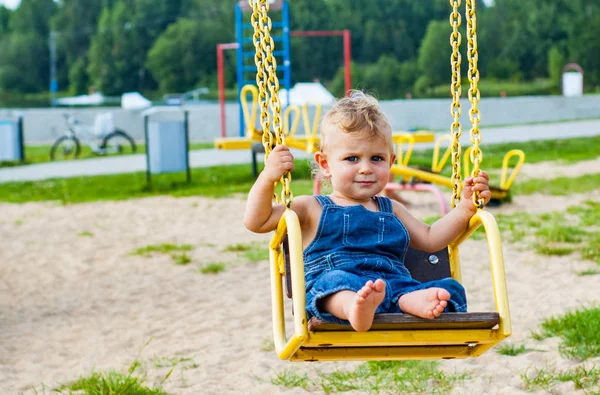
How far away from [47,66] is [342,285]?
234ft

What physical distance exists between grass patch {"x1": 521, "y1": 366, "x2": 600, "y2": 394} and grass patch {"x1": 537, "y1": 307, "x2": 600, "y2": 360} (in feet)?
0.77

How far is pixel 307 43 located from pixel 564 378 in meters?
52.2

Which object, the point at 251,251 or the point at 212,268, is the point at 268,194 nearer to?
the point at 212,268

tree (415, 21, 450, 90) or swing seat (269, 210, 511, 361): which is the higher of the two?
tree (415, 21, 450, 90)

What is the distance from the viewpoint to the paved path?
14253 millimetres

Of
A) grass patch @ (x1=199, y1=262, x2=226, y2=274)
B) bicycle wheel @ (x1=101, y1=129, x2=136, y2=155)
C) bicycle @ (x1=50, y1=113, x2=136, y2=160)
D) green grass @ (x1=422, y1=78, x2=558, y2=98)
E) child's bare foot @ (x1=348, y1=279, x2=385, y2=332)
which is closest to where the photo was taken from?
child's bare foot @ (x1=348, y1=279, x2=385, y2=332)

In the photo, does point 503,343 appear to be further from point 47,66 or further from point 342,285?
point 47,66

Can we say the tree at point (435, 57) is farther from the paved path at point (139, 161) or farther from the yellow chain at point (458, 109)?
the yellow chain at point (458, 109)

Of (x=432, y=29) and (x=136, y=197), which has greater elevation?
(x=432, y=29)

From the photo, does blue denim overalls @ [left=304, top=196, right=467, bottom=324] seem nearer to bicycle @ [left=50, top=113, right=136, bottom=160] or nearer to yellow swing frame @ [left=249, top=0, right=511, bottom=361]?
yellow swing frame @ [left=249, top=0, right=511, bottom=361]

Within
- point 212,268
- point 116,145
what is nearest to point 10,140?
point 116,145

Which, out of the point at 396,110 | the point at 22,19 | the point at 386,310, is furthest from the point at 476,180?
the point at 22,19

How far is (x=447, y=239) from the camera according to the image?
301 cm

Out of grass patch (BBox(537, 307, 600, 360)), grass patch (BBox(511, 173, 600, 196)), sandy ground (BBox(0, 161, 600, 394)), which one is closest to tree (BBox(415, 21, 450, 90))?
grass patch (BBox(511, 173, 600, 196))
